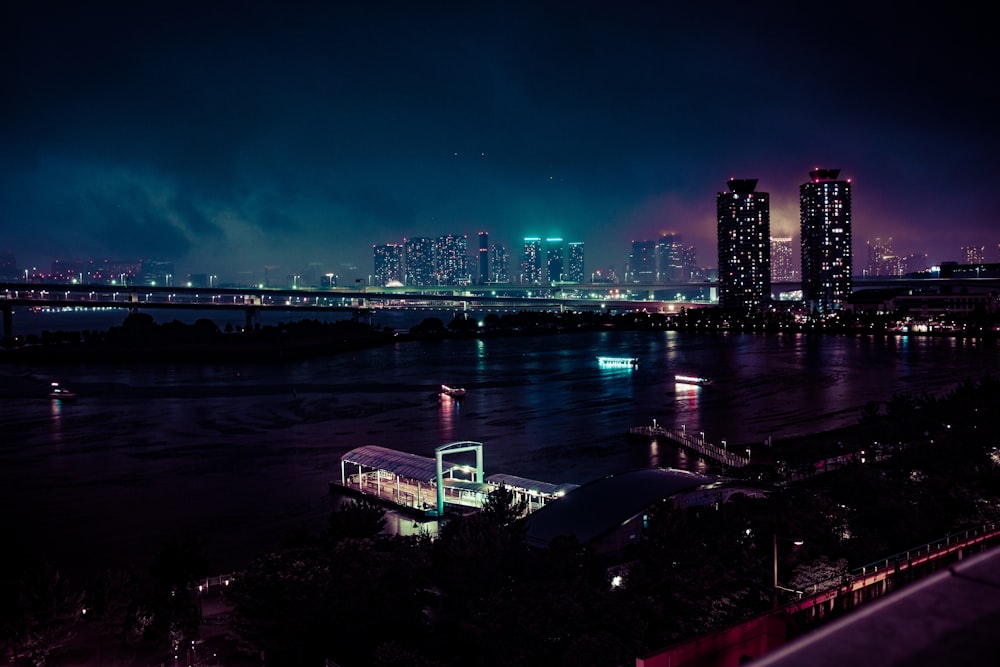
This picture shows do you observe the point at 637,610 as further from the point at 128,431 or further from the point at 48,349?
the point at 48,349

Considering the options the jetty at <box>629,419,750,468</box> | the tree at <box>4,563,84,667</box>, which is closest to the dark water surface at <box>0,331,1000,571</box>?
the jetty at <box>629,419,750,468</box>

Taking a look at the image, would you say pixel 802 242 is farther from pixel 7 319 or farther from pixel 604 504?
pixel 604 504

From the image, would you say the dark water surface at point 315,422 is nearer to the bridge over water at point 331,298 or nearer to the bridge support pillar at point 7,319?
the bridge support pillar at point 7,319

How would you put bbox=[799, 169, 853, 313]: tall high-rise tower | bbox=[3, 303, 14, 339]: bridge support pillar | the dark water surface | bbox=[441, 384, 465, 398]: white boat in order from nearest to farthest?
1. the dark water surface
2. bbox=[441, 384, 465, 398]: white boat
3. bbox=[3, 303, 14, 339]: bridge support pillar
4. bbox=[799, 169, 853, 313]: tall high-rise tower

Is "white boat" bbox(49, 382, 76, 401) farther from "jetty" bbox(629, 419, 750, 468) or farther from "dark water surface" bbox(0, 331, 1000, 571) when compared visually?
"jetty" bbox(629, 419, 750, 468)

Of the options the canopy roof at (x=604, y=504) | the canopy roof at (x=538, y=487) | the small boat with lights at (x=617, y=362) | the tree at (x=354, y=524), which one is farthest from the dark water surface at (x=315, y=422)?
the canopy roof at (x=604, y=504)

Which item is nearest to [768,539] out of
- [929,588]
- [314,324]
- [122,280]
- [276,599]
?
[276,599]
